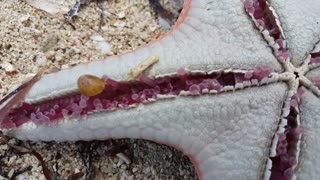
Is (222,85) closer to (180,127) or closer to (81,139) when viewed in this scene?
(180,127)

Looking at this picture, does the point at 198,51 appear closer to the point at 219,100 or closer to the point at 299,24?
the point at 219,100

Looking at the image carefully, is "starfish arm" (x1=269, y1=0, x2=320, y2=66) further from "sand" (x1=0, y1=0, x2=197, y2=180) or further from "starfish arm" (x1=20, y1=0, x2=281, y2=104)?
"sand" (x1=0, y1=0, x2=197, y2=180)

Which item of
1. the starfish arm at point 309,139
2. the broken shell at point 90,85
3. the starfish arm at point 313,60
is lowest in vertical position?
the starfish arm at point 309,139

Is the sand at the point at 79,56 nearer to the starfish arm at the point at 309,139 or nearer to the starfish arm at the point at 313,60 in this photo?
the starfish arm at the point at 309,139

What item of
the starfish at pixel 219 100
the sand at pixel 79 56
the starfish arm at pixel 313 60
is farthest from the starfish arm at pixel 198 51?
the sand at pixel 79 56

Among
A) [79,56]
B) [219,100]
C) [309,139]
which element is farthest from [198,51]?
[79,56]

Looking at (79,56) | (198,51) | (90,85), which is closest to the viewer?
(90,85)

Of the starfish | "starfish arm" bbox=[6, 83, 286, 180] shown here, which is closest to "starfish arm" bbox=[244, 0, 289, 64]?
the starfish

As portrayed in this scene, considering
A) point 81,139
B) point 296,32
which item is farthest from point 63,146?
point 296,32
